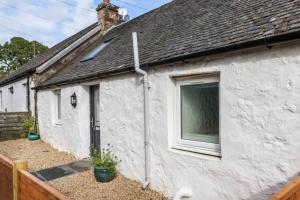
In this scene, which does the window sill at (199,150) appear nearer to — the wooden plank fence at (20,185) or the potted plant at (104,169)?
the potted plant at (104,169)

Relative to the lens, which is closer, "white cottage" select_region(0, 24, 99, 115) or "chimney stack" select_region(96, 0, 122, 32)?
"white cottage" select_region(0, 24, 99, 115)

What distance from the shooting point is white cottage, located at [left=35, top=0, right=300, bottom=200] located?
397cm

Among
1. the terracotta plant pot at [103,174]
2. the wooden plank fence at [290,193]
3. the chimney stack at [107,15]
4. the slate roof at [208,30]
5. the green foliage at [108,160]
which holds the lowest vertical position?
the terracotta plant pot at [103,174]

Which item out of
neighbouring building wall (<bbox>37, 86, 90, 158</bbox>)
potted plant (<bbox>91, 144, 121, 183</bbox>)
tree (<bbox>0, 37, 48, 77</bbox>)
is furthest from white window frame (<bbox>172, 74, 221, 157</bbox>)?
tree (<bbox>0, 37, 48, 77</bbox>)

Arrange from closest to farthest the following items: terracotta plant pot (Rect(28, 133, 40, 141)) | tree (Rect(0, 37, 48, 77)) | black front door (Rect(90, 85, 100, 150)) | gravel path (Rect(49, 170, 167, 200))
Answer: gravel path (Rect(49, 170, 167, 200)), black front door (Rect(90, 85, 100, 150)), terracotta plant pot (Rect(28, 133, 40, 141)), tree (Rect(0, 37, 48, 77))

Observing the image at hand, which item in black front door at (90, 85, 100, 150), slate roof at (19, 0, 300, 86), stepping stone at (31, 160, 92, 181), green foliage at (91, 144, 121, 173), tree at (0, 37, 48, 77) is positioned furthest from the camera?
tree at (0, 37, 48, 77)

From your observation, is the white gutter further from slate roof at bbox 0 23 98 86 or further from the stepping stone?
the stepping stone

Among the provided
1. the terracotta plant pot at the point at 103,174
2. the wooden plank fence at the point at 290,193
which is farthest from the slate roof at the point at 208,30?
the terracotta plant pot at the point at 103,174

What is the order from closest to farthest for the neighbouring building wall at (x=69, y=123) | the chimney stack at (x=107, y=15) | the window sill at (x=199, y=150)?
the window sill at (x=199, y=150)
the neighbouring building wall at (x=69, y=123)
the chimney stack at (x=107, y=15)

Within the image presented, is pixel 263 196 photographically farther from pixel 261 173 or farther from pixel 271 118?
pixel 271 118

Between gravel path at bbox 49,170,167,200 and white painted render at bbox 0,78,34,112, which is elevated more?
white painted render at bbox 0,78,34,112

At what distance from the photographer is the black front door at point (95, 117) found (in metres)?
9.09

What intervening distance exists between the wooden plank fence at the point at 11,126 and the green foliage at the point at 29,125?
9.4 inches

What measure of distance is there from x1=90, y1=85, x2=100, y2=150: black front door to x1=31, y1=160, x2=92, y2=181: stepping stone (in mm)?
778
